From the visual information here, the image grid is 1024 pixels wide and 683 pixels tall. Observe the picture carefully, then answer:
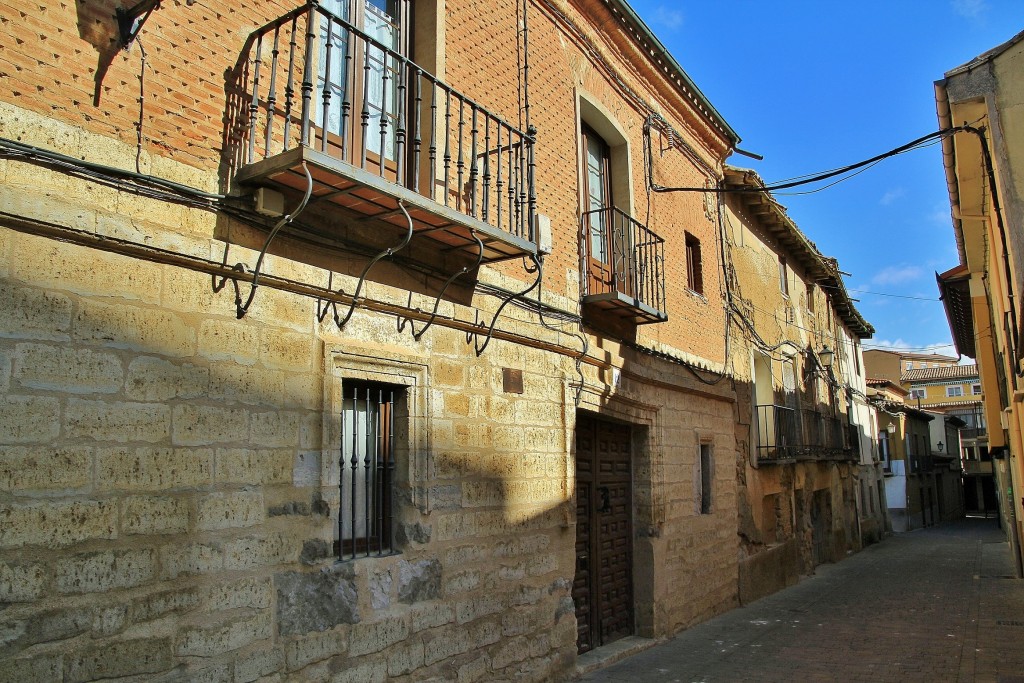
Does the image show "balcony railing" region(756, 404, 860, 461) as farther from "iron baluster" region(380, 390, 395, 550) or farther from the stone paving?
"iron baluster" region(380, 390, 395, 550)

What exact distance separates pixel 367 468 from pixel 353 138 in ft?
7.29

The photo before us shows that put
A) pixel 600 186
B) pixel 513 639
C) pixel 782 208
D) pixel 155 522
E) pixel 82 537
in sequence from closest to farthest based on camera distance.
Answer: pixel 82 537
pixel 155 522
pixel 513 639
pixel 600 186
pixel 782 208

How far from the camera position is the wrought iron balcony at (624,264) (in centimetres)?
794

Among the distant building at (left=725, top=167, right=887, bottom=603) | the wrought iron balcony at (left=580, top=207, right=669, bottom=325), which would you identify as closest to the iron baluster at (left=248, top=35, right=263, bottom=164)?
the wrought iron balcony at (left=580, top=207, right=669, bottom=325)

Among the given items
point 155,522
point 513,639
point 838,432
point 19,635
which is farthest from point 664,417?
point 838,432

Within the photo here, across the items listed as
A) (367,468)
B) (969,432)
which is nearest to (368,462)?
(367,468)

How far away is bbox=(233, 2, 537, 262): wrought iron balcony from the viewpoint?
420 centimetres

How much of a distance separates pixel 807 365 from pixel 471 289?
13223mm

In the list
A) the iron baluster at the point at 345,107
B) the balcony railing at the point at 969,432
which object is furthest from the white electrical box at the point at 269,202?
the balcony railing at the point at 969,432

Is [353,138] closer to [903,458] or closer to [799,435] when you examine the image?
[799,435]

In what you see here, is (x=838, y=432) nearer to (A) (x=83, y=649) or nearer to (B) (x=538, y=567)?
(B) (x=538, y=567)

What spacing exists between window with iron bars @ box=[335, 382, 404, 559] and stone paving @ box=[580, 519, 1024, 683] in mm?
2980

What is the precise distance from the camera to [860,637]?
8906 millimetres

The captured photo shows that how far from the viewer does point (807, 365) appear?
56.0ft
